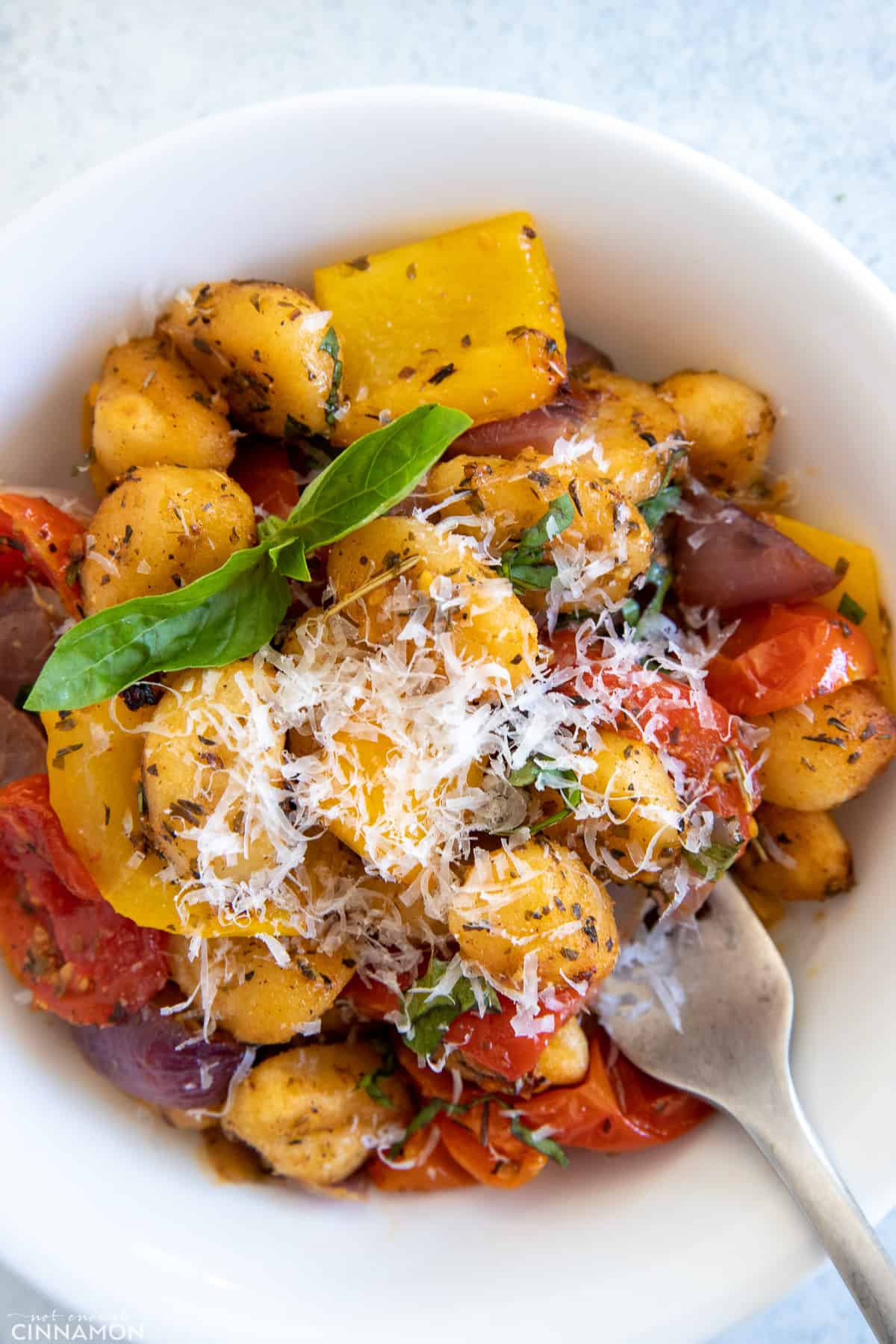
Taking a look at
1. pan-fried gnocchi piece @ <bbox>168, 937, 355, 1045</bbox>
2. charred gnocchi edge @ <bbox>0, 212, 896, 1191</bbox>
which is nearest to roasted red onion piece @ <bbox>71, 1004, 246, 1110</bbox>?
charred gnocchi edge @ <bbox>0, 212, 896, 1191</bbox>

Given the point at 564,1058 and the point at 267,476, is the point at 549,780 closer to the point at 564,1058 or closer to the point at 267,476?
the point at 564,1058

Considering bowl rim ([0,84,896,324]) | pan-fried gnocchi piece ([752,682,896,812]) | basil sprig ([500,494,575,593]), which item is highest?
bowl rim ([0,84,896,324])

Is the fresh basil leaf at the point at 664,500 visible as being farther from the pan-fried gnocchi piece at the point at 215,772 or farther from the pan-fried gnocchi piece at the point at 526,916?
the pan-fried gnocchi piece at the point at 215,772

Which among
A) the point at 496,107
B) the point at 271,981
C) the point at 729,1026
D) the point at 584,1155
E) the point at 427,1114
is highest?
the point at 496,107

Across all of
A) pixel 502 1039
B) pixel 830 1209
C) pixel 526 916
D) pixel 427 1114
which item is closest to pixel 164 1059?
pixel 427 1114

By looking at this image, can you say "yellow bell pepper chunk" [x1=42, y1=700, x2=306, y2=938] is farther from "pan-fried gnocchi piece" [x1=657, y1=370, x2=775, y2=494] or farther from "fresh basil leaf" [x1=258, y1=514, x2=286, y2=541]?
"pan-fried gnocchi piece" [x1=657, y1=370, x2=775, y2=494]

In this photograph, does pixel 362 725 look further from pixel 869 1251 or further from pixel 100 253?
pixel 869 1251
